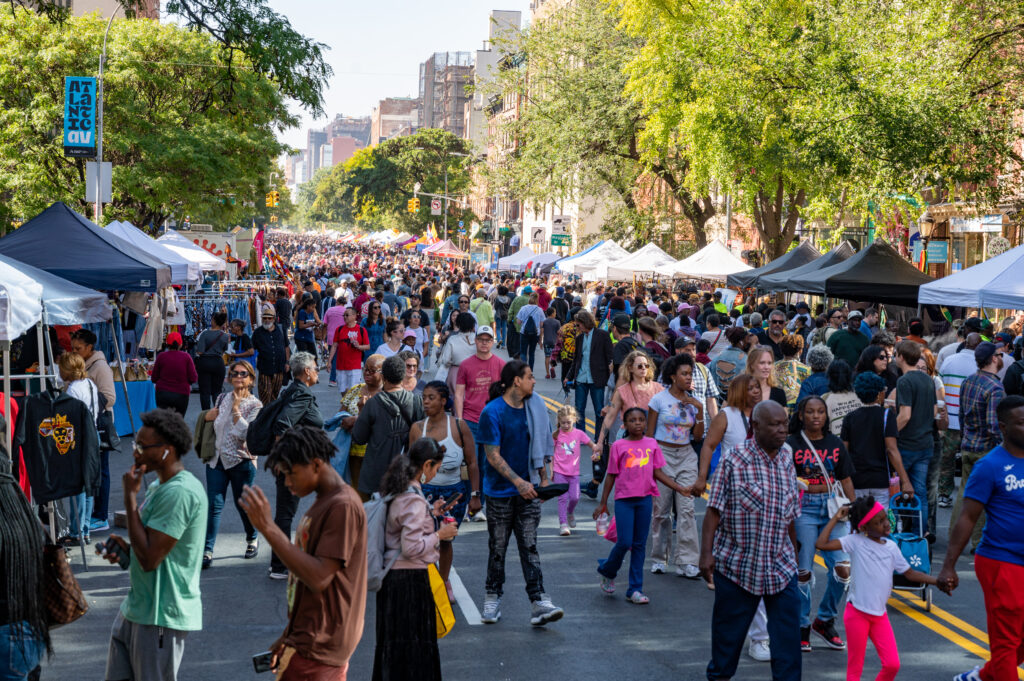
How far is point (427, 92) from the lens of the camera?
178m

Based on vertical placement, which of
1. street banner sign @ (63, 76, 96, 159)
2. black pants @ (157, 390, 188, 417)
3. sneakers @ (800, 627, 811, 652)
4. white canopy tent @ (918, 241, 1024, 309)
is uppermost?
street banner sign @ (63, 76, 96, 159)

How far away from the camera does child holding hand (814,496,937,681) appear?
251 inches

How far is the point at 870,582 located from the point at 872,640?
0.32 metres

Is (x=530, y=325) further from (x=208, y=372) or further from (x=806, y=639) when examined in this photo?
(x=806, y=639)

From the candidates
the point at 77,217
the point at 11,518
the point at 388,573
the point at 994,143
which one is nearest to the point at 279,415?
the point at 388,573

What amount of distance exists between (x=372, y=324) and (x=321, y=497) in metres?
14.3

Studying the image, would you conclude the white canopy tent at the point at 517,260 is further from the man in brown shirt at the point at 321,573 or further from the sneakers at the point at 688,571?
the man in brown shirt at the point at 321,573

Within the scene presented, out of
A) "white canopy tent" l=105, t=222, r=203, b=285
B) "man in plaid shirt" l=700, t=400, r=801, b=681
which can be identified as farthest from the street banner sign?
"man in plaid shirt" l=700, t=400, r=801, b=681

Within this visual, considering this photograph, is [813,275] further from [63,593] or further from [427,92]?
[427,92]

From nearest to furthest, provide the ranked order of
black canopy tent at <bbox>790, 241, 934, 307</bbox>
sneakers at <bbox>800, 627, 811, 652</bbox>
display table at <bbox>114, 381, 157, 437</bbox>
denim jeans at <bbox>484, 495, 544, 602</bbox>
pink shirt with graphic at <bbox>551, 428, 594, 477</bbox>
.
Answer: sneakers at <bbox>800, 627, 811, 652</bbox> → denim jeans at <bbox>484, 495, 544, 602</bbox> → pink shirt with graphic at <bbox>551, 428, 594, 477</bbox> → display table at <bbox>114, 381, 157, 437</bbox> → black canopy tent at <bbox>790, 241, 934, 307</bbox>

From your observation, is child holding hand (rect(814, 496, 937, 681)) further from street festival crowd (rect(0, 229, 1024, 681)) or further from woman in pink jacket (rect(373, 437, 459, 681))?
woman in pink jacket (rect(373, 437, 459, 681))

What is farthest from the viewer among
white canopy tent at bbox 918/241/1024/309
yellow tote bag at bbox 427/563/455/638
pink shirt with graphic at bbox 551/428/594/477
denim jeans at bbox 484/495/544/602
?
white canopy tent at bbox 918/241/1024/309

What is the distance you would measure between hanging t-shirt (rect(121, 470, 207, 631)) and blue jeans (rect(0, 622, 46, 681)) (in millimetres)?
409

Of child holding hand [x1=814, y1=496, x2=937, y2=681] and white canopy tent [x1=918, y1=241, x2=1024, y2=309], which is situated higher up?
white canopy tent [x1=918, y1=241, x2=1024, y2=309]
